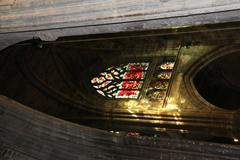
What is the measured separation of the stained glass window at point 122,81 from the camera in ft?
32.6

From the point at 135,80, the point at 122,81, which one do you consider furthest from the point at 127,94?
the point at 122,81

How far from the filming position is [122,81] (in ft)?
34.2

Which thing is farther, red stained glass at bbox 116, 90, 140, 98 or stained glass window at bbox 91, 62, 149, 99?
stained glass window at bbox 91, 62, 149, 99

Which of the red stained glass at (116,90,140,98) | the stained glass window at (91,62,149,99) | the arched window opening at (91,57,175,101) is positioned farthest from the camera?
the stained glass window at (91,62,149,99)

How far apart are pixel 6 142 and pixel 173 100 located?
15.9ft

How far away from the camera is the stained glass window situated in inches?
392

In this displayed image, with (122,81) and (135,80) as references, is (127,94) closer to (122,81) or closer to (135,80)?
(135,80)

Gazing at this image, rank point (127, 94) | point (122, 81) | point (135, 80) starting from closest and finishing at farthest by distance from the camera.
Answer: point (127, 94)
point (135, 80)
point (122, 81)

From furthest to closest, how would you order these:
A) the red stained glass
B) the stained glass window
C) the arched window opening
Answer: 1. the stained glass window
2. the red stained glass
3. the arched window opening

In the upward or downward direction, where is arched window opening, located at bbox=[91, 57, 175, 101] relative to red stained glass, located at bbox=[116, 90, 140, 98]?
upward

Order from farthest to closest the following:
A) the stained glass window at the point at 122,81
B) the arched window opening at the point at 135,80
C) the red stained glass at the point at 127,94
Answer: the stained glass window at the point at 122,81 < the red stained glass at the point at 127,94 < the arched window opening at the point at 135,80

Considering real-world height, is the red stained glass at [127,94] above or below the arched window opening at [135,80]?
below

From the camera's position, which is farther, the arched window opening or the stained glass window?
the stained glass window

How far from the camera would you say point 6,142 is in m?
5.23
